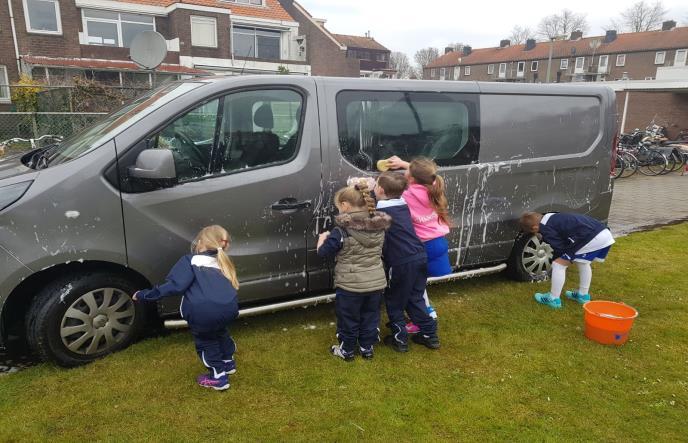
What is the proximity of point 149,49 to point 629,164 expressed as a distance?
14.2 meters

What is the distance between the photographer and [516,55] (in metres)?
67.0

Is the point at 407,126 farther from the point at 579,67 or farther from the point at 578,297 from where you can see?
the point at 579,67

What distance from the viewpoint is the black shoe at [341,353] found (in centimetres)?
353

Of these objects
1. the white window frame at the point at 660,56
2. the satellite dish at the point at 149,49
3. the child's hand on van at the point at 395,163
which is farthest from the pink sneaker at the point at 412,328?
the white window frame at the point at 660,56

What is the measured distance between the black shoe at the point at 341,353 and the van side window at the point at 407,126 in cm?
139

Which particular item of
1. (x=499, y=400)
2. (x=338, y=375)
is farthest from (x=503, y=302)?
(x=338, y=375)

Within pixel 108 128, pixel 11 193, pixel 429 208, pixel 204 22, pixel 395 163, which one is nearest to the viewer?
pixel 11 193

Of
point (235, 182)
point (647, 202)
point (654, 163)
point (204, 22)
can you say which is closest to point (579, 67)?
point (204, 22)

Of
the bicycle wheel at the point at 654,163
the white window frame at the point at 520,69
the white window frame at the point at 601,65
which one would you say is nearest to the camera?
the bicycle wheel at the point at 654,163

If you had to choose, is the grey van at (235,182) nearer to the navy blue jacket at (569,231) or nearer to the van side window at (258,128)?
the van side window at (258,128)

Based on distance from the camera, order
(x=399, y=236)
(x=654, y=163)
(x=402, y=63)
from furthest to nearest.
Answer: (x=402, y=63) < (x=654, y=163) < (x=399, y=236)

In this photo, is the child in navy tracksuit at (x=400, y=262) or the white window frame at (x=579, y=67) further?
the white window frame at (x=579, y=67)

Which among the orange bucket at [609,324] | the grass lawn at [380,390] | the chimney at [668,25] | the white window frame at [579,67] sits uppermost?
the chimney at [668,25]

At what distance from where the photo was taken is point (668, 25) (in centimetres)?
5681
